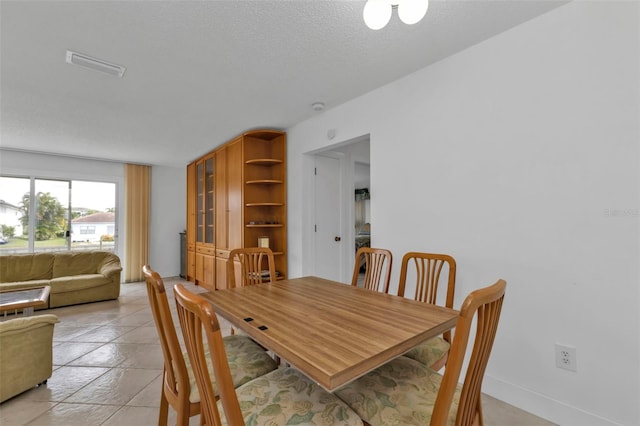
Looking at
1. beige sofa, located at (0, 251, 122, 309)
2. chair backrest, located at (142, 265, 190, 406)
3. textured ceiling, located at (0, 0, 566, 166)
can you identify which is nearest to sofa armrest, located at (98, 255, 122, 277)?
beige sofa, located at (0, 251, 122, 309)

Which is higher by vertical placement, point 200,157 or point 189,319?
point 200,157

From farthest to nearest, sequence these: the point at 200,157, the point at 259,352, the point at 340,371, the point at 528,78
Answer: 1. the point at 200,157
2. the point at 528,78
3. the point at 259,352
4. the point at 340,371

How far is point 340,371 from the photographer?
0.80 metres

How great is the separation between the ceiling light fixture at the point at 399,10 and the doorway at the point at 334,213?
216 cm

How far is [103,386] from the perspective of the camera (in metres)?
2.00

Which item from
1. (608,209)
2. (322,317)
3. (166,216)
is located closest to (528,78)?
(608,209)

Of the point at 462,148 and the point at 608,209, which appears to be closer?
the point at 608,209

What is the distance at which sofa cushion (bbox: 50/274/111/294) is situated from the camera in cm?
379

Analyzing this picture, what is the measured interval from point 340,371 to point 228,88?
256cm

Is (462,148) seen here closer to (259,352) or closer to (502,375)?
(502,375)

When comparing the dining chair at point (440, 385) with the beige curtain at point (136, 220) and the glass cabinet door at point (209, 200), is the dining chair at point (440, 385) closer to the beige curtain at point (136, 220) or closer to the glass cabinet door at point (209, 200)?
the glass cabinet door at point (209, 200)

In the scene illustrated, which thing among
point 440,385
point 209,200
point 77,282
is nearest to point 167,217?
point 209,200

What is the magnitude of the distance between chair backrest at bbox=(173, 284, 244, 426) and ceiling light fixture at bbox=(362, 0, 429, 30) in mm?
1437

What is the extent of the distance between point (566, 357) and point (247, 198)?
11.3 ft
